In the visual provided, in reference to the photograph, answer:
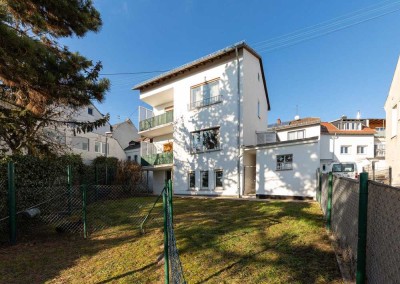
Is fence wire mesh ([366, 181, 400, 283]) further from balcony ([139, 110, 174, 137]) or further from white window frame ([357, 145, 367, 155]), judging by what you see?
white window frame ([357, 145, 367, 155])

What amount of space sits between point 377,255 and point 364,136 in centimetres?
3832

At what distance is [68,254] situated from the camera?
5.80 m

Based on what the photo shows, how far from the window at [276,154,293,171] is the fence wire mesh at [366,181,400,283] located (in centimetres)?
1325

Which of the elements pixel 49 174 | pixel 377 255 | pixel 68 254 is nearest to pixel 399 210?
pixel 377 255

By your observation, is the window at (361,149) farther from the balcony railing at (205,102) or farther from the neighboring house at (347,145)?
the balcony railing at (205,102)

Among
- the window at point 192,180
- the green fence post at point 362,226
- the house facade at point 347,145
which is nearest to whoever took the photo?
the green fence post at point 362,226

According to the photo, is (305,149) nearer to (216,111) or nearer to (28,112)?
(216,111)

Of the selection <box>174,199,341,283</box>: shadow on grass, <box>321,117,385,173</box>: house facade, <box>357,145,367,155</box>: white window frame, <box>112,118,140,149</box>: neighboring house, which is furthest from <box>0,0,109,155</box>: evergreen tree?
<box>357,145,367,155</box>: white window frame

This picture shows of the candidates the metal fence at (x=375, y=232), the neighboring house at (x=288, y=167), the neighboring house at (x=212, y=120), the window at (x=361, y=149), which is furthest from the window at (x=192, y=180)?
the window at (x=361, y=149)

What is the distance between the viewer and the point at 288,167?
50.7 ft

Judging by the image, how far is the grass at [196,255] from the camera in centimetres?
405

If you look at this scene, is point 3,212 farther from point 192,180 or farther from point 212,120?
point 192,180

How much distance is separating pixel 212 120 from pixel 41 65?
13.0m

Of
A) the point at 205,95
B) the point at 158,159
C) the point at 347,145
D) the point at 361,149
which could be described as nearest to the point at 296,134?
the point at 347,145
